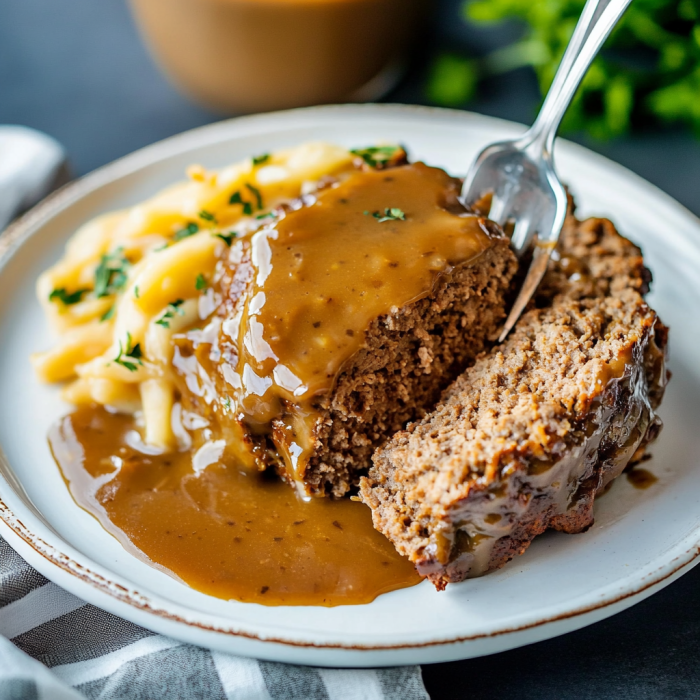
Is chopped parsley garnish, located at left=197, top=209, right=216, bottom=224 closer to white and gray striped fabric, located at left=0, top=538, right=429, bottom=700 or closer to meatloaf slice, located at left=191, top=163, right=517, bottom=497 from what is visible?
meatloaf slice, located at left=191, top=163, right=517, bottom=497

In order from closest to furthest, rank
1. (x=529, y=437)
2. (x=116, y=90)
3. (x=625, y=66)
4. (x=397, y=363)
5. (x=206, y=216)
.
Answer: (x=529, y=437)
(x=397, y=363)
(x=206, y=216)
(x=625, y=66)
(x=116, y=90)

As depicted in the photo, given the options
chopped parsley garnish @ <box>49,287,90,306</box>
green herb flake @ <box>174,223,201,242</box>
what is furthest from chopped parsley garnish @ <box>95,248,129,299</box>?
green herb flake @ <box>174,223,201,242</box>

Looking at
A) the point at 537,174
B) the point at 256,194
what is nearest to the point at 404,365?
the point at 537,174

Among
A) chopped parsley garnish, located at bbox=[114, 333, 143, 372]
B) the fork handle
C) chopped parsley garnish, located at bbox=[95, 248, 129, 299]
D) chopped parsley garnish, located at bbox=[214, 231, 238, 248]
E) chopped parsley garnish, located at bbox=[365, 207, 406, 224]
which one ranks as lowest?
chopped parsley garnish, located at bbox=[114, 333, 143, 372]

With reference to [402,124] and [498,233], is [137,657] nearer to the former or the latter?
[498,233]

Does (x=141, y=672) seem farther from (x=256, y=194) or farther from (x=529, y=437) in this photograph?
(x=256, y=194)

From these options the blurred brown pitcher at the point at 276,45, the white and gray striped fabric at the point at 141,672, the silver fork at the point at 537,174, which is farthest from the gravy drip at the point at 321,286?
the blurred brown pitcher at the point at 276,45

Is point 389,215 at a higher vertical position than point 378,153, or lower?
higher
